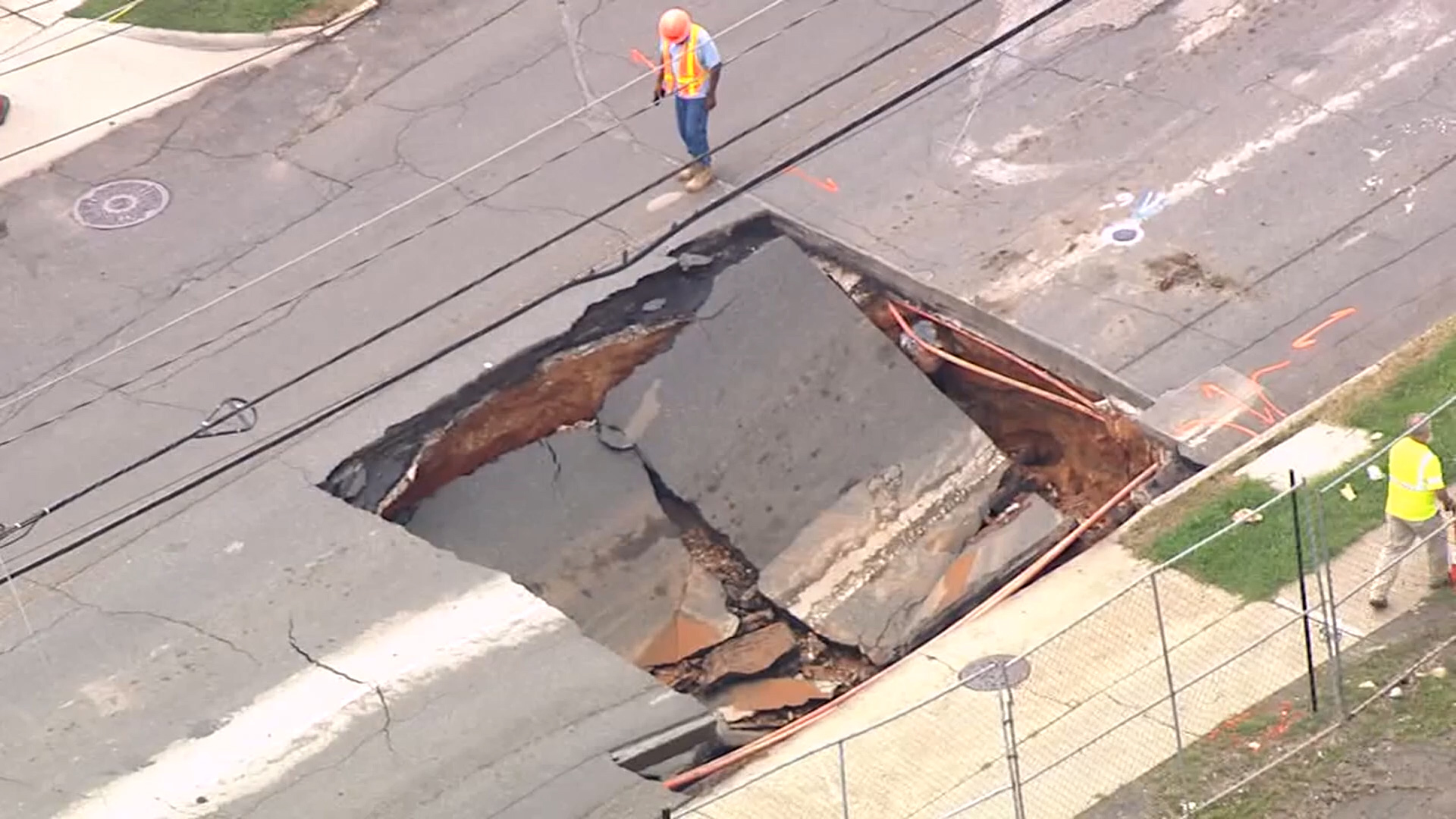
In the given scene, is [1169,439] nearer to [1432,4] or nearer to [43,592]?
[1432,4]

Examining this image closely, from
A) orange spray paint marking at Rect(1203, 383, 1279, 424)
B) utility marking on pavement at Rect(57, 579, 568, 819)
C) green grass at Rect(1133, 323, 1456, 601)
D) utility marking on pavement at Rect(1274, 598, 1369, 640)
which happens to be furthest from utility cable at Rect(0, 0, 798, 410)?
utility marking on pavement at Rect(1274, 598, 1369, 640)

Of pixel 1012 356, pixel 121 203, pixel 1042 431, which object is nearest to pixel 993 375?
pixel 1012 356

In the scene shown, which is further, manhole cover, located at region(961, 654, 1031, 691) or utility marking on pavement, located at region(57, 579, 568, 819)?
manhole cover, located at region(961, 654, 1031, 691)

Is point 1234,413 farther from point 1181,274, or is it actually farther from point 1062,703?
point 1062,703

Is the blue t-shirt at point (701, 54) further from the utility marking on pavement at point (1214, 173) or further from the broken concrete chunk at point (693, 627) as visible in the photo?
the broken concrete chunk at point (693, 627)

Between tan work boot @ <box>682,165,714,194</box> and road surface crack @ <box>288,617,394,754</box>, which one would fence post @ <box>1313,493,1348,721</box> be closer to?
road surface crack @ <box>288,617,394,754</box>

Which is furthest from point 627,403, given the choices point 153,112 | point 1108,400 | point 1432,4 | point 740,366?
point 1432,4
